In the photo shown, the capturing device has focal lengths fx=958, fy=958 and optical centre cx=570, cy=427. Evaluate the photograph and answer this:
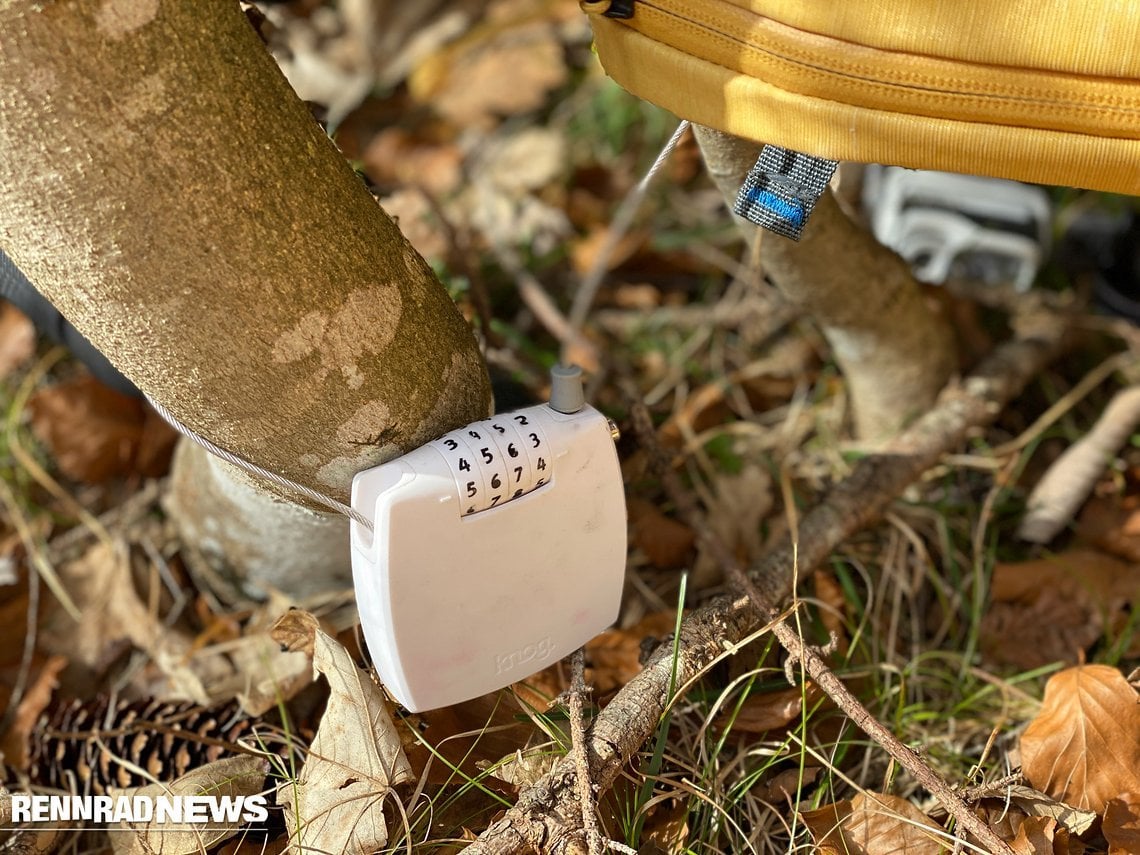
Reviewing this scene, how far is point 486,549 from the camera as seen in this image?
943 mm

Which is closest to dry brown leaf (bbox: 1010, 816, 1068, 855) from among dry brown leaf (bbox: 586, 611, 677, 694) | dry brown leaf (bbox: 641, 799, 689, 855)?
dry brown leaf (bbox: 641, 799, 689, 855)

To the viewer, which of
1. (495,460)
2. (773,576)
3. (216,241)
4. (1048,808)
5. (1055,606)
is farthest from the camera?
(1055,606)

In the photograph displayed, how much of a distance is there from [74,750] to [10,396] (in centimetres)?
76

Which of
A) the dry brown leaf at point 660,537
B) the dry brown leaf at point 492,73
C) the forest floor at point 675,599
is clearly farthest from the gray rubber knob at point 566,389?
the dry brown leaf at point 492,73

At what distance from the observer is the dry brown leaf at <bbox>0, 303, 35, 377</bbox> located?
67.4 inches

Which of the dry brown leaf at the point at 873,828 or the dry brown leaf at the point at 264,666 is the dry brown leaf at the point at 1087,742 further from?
the dry brown leaf at the point at 264,666

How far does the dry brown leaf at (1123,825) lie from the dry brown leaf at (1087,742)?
0.02 meters

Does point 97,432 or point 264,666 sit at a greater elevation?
point 97,432

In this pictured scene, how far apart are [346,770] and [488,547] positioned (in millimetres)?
274

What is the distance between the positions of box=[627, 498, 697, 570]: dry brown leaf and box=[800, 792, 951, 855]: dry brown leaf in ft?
1.44

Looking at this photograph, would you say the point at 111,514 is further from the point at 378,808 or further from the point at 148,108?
the point at 148,108

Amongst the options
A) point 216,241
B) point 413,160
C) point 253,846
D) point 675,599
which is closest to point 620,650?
point 675,599

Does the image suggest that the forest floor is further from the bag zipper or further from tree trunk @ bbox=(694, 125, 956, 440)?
the bag zipper

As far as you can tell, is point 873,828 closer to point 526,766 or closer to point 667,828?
point 667,828
